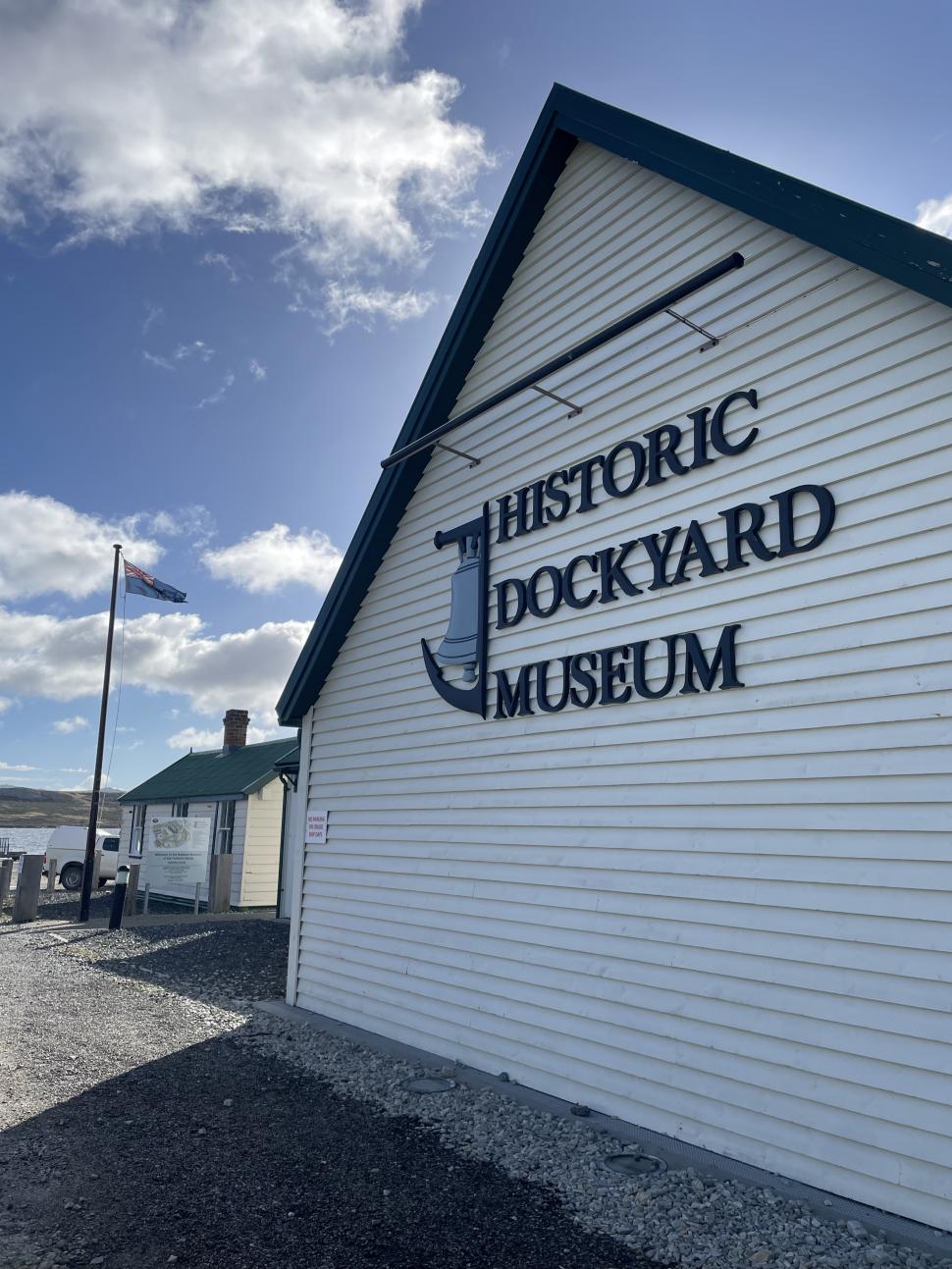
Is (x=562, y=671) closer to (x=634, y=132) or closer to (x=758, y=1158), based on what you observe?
(x=758, y=1158)

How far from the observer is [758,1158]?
206 inches

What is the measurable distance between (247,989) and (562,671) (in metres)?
7.01

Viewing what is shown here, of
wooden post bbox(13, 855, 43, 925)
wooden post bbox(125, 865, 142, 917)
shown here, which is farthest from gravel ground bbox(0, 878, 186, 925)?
wooden post bbox(125, 865, 142, 917)

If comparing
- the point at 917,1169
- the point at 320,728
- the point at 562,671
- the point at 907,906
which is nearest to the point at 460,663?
the point at 562,671

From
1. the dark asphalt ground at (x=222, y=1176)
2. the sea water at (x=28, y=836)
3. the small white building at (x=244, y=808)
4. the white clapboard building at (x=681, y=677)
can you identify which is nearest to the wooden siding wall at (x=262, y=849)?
the small white building at (x=244, y=808)

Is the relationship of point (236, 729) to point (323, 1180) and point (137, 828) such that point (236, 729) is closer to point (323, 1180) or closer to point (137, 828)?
point (137, 828)

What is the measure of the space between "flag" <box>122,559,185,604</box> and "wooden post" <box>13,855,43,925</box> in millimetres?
6491

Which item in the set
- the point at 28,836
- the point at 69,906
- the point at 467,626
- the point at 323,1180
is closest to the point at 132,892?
the point at 69,906

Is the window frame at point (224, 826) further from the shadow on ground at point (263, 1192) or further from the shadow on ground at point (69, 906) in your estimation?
the shadow on ground at point (263, 1192)

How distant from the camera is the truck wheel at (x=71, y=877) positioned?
25.2 metres

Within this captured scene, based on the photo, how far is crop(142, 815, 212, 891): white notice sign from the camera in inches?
797

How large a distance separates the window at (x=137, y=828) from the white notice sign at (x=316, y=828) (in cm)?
2095

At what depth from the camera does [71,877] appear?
25281mm

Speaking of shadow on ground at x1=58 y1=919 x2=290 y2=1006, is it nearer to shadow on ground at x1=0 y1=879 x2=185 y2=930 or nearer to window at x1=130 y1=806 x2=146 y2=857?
shadow on ground at x1=0 y1=879 x2=185 y2=930
